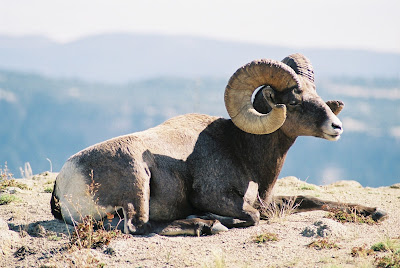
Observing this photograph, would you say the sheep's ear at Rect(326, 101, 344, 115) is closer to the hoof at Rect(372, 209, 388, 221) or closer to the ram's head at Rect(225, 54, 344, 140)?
the ram's head at Rect(225, 54, 344, 140)

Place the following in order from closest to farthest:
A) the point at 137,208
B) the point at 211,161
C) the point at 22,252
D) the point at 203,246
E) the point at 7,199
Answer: the point at 22,252
the point at 203,246
the point at 137,208
the point at 211,161
the point at 7,199

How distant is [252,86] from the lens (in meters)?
11.6

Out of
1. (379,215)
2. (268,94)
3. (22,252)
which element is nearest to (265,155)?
(268,94)

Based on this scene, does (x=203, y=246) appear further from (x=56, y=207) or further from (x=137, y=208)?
(x=56, y=207)

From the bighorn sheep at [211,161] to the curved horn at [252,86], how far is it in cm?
2

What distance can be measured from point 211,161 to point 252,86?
1.71 meters

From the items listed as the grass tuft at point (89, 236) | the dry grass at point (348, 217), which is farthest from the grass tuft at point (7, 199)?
the dry grass at point (348, 217)

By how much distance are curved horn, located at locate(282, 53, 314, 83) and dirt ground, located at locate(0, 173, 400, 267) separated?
294 centimetres

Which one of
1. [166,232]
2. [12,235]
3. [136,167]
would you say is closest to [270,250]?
[166,232]

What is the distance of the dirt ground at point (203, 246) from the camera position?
355 inches

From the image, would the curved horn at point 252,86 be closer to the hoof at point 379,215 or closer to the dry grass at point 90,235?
the hoof at point 379,215

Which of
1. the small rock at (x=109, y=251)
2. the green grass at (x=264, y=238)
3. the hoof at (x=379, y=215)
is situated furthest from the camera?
the hoof at (x=379, y=215)

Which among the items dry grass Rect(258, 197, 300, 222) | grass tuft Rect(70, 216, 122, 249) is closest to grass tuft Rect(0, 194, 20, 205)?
grass tuft Rect(70, 216, 122, 249)

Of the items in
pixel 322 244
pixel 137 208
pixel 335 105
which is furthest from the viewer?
pixel 335 105
